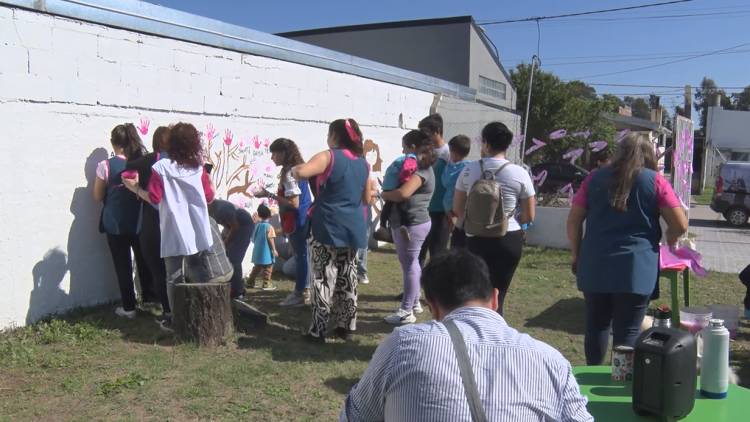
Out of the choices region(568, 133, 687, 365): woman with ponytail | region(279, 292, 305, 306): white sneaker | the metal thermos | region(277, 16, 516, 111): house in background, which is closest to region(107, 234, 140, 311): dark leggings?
region(279, 292, 305, 306): white sneaker

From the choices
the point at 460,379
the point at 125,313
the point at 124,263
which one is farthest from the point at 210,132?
the point at 460,379

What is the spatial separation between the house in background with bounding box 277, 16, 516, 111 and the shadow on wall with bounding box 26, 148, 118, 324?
1317 centimetres

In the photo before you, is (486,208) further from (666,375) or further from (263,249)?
(263,249)

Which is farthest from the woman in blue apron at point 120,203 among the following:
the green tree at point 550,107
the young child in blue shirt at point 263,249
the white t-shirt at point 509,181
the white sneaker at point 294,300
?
the green tree at point 550,107

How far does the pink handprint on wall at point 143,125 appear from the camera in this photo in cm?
611

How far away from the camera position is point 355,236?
16.4ft

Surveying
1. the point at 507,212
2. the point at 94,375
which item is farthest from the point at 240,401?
the point at 507,212

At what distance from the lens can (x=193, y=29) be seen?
21.6 ft

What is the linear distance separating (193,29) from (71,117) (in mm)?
1715

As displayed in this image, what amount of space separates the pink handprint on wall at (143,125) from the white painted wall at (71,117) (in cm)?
1

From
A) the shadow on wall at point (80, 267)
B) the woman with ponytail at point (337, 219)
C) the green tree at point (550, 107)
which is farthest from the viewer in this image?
the green tree at point (550, 107)

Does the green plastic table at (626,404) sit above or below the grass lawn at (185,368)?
above

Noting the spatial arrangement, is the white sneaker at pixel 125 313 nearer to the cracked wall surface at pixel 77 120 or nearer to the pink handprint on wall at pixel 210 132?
the cracked wall surface at pixel 77 120

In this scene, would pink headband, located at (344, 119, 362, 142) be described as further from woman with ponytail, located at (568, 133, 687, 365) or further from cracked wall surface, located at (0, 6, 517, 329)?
cracked wall surface, located at (0, 6, 517, 329)
